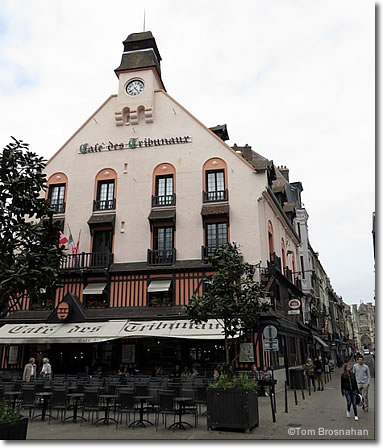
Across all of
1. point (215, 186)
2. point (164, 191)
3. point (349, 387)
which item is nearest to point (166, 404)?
point (349, 387)

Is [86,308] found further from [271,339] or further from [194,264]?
[271,339]

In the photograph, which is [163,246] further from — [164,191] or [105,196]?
[105,196]

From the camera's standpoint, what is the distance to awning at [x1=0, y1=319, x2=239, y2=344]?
17.2m

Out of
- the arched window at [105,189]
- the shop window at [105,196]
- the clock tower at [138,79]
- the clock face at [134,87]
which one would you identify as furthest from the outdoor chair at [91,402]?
the clock face at [134,87]

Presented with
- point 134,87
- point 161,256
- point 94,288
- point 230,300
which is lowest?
point 230,300

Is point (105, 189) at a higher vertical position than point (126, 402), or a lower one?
higher

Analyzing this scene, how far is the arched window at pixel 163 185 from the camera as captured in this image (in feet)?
72.7

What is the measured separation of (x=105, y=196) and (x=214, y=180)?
627 centimetres

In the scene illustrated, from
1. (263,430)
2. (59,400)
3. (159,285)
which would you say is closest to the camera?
(263,430)

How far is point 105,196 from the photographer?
2328cm

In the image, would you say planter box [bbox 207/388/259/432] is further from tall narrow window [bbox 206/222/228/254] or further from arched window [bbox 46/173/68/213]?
arched window [bbox 46/173/68/213]

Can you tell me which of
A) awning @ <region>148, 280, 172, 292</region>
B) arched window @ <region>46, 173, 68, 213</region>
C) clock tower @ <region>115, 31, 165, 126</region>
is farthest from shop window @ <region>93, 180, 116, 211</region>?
awning @ <region>148, 280, 172, 292</region>

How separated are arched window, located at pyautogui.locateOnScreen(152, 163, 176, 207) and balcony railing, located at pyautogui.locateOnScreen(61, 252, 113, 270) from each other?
3.73 meters

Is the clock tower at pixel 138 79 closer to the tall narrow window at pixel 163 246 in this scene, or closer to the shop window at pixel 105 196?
the shop window at pixel 105 196
